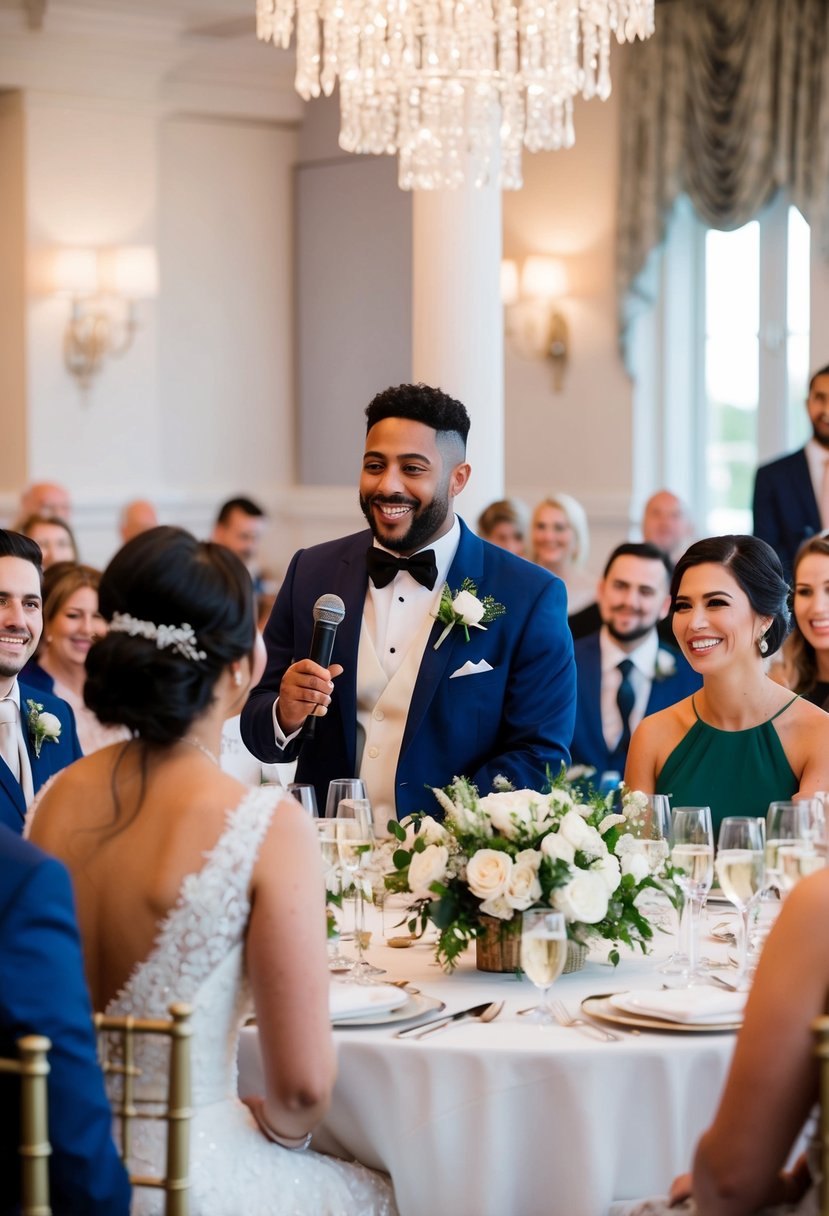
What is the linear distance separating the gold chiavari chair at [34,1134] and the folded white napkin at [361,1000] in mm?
613

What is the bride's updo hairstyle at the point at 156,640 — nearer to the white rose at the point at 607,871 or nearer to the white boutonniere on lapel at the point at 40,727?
the white rose at the point at 607,871

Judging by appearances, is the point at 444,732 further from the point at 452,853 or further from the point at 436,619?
the point at 452,853

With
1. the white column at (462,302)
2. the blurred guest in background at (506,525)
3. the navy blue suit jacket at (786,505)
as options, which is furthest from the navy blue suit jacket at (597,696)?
the navy blue suit jacket at (786,505)

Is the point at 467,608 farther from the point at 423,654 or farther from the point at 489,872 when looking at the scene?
the point at 489,872

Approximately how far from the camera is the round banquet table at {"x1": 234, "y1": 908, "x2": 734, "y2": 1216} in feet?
7.77

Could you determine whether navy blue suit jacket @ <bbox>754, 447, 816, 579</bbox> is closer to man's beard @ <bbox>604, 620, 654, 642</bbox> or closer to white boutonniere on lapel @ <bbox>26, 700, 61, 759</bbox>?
man's beard @ <bbox>604, 620, 654, 642</bbox>

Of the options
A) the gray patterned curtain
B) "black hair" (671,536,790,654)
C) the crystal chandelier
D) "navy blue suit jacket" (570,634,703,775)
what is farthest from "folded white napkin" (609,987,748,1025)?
the gray patterned curtain

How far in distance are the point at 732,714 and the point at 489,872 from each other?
1223 mm

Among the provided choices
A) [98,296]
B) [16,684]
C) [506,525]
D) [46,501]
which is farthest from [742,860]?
[98,296]

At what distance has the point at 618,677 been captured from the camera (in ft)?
18.8

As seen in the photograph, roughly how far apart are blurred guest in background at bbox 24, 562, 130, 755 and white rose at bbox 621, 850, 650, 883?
2555mm

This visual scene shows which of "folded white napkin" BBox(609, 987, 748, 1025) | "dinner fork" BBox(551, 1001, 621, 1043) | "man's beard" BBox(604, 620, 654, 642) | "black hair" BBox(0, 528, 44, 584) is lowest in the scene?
"dinner fork" BBox(551, 1001, 621, 1043)

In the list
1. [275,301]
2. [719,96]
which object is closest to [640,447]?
[719,96]

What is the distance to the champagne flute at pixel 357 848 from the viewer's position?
8.86 ft
